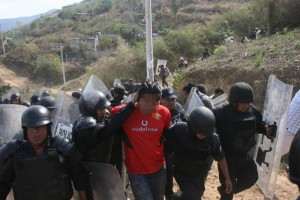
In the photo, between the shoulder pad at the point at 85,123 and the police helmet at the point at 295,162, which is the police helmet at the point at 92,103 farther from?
the police helmet at the point at 295,162

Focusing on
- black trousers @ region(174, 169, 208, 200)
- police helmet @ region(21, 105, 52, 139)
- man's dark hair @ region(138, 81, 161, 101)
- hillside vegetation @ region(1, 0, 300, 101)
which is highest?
man's dark hair @ region(138, 81, 161, 101)

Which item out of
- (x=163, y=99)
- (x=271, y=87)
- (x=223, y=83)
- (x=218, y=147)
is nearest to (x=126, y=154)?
(x=218, y=147)

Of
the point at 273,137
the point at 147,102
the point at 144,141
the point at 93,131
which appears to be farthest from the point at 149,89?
the point at 273,137

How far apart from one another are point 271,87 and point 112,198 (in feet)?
8.16

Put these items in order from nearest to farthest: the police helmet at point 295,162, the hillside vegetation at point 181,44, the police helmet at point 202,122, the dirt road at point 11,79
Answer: the police helmet at point 295,162 < the police helmet at point 202,122 < the hillside vegetation at point 181,44 < the dirt road at point 11,79

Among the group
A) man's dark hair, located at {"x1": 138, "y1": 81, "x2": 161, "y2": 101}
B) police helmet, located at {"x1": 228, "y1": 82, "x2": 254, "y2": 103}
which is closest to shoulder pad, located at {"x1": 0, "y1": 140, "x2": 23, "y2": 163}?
man's dark hair, located at {"x1": 138, "y1": 81, "x2": 161, "y2": 101}

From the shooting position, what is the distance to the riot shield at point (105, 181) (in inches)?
129

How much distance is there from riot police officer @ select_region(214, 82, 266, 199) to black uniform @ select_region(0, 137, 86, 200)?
1772 mm

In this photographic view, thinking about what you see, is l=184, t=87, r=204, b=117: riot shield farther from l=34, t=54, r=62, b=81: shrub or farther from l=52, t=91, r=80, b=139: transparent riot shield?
l=34, t=54, r=62, b=81: shrub

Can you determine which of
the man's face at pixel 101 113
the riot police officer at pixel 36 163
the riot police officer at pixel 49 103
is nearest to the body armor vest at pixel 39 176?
the riot police officer at pixel 36 163

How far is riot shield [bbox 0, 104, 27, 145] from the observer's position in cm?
367

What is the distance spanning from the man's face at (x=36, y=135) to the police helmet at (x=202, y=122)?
132 centimetres

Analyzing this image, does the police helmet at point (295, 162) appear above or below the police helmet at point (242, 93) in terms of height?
above

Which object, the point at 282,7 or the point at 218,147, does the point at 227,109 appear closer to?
the point at 218,147
